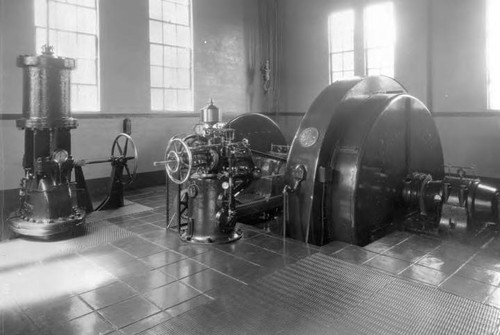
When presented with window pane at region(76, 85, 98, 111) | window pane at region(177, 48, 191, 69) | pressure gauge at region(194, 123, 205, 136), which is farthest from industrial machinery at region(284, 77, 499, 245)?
window pane at region(177, 48, 191, 69)

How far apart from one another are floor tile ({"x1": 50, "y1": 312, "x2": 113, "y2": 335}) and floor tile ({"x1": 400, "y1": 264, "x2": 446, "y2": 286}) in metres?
2.04

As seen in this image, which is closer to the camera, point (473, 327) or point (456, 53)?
point (473, 327)

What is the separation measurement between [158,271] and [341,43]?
7.68 metres

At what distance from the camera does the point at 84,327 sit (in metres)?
2.28

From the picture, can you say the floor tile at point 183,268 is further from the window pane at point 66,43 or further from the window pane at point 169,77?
the window pane at point 169,77

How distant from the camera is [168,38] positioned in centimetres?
788

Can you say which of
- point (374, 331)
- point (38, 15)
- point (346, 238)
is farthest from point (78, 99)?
point (374, 331)

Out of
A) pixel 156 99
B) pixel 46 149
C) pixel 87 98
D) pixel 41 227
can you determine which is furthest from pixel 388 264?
pixel 156 99

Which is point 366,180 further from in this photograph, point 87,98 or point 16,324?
point 87,98

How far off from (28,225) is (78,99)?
10.8 ft

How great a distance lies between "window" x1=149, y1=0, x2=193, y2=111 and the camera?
25.2 ft

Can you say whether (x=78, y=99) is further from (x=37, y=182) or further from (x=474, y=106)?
(x=474, y=106)

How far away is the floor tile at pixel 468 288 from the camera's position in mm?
2631

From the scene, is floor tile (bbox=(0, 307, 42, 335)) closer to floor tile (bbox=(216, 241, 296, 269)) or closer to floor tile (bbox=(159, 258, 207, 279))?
floor tile (bbox=(159, 258, 207, 279))
